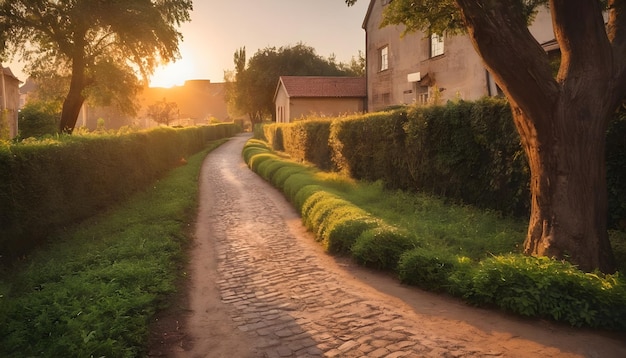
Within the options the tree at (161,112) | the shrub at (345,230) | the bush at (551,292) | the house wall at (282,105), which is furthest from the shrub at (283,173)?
the tree at (161,112)

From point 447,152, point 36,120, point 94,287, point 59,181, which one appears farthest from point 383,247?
point 36,120

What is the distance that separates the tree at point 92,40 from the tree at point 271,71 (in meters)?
29.5

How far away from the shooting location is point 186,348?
15.2 feet

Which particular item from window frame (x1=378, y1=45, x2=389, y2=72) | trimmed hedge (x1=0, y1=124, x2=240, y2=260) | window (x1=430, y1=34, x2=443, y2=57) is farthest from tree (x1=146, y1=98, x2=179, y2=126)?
trimmed hedge (x1=0, y1=124, x2=240, y2=260)

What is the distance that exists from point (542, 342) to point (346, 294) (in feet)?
8.06

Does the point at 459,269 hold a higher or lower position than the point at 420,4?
lower

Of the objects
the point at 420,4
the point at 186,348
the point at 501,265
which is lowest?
the point at 186,348

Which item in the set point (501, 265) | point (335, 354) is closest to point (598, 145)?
point (501, 265)

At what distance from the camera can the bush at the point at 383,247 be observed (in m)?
7.03

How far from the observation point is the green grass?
4238 millimetres

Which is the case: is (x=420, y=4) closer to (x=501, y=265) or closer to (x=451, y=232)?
(x=451, y=232)

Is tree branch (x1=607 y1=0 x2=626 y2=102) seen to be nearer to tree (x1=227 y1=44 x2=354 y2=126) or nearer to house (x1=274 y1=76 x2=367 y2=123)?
house (x1=274 y1=76 x2=367 y2=123)

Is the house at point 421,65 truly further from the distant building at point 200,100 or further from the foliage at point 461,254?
the distant building at point 200,100

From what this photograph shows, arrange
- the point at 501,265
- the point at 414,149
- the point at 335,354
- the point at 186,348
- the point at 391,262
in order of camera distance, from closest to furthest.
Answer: the point at 335,354, the point at 186,348, the point at 501,265, the point at 391,262, the point at 414,149
